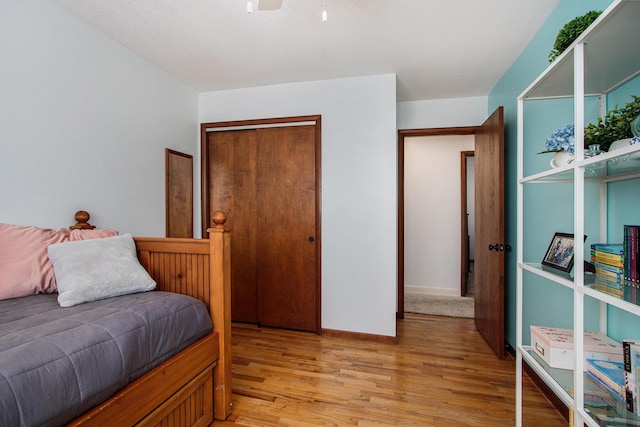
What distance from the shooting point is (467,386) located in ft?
6.63

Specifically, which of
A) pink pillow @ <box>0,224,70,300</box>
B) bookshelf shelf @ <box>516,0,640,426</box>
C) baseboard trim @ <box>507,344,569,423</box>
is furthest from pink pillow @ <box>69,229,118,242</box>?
baseboard trim @ <box>507,344,569,423</box>

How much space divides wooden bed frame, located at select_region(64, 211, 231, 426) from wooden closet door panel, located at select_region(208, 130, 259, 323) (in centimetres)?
136

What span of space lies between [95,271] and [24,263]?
0.38 meters

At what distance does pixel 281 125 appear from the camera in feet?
9.87

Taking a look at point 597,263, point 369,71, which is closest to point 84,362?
point 597,263

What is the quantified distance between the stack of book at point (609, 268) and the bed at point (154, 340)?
1677mm

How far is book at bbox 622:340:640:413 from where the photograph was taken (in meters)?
0.95

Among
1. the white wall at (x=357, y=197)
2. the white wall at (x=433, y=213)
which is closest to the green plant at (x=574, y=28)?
the white wall at (x=357, y=197)

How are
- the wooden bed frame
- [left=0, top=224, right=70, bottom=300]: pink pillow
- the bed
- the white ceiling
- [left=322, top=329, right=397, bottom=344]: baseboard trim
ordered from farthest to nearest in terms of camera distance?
1. [left=322, top=329, right=397, bottom=344]: baseboard trim
2. the white ceiling
3. [left=0, top=224, right=70, bottom=300]: pink pillow
4. the wooden bed frame
5. the bed

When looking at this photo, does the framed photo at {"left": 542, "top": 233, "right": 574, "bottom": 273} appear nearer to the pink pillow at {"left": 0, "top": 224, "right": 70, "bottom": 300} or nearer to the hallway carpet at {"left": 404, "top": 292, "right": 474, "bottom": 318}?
the hallway carpet at {"left": 404, "top": 292, "right": 474, "bottom": 318}

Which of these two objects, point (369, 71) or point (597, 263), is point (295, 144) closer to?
point (369, 71)

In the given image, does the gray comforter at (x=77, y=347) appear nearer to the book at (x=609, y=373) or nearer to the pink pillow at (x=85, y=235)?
the pink pillow at (x=85, y=235)

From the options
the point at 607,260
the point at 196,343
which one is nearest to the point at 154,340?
the point at 196,343

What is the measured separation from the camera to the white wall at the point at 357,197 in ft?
8.89
